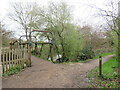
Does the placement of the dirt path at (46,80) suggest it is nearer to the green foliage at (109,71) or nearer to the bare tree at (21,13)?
the green foliage at (109,71)

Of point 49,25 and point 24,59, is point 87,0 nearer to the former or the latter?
point 24,59

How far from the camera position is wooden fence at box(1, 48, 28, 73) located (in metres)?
4.72

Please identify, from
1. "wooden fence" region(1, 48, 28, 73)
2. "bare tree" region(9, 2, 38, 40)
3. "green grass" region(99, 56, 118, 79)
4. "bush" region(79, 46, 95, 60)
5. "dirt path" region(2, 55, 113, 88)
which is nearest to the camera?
"dirt path" region(2, 55, 113, 88)

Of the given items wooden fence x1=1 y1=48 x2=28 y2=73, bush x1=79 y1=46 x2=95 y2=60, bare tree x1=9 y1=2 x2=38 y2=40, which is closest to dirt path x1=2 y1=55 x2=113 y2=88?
wooden fence x1=1 y1=48 x2=28 y2=73

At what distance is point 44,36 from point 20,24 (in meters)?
8.55

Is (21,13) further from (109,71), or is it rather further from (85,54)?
(109,71)

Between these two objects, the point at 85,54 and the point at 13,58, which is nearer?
the point at 13,58

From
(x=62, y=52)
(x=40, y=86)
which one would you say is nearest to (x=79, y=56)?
(x=62, y=52)

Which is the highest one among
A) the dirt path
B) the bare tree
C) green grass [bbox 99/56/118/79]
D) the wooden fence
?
the bare tree

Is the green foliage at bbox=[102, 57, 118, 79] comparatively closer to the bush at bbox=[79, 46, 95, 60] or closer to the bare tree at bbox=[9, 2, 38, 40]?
the bush at bbox=[79, 46, 95, 60]

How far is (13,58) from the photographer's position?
5340 millimetres

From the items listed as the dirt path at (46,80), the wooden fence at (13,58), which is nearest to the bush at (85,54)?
the dirt path at (46,80)

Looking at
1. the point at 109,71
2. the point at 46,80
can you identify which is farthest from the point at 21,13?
the point at 109,71

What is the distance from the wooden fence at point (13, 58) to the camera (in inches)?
186
